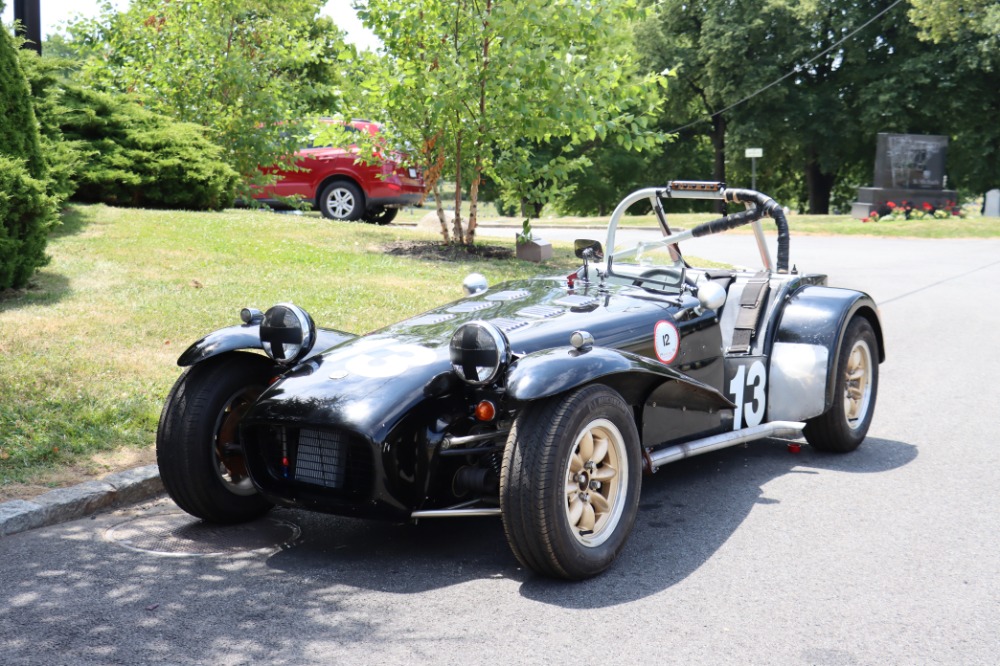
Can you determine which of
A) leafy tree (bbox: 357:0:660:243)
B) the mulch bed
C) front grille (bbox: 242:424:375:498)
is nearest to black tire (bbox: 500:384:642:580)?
front grille (bbox: 242:424:375:498)

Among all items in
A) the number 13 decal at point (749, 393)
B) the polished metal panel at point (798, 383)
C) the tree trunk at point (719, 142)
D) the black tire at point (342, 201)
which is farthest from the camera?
the tree trunk at point (719, 142)

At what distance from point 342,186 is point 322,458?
1454cm

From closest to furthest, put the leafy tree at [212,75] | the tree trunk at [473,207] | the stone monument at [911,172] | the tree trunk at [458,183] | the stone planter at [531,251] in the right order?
the tree trunk at [458,183]
the tree trunk at [473,207]
the stone planter at [531,251]
the leafy tree at [212,75]
the stone monument at [911,172]

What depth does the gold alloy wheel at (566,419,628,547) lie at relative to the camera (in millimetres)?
4039

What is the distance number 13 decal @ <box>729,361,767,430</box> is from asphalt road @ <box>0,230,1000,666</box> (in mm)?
282

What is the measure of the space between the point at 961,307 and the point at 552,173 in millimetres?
5283

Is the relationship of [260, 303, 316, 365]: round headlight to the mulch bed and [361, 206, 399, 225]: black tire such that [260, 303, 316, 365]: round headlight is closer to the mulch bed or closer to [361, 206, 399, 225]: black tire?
the mulch bed

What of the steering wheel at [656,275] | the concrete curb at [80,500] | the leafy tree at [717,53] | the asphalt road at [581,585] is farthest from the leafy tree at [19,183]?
the leafy tree at [717,53]

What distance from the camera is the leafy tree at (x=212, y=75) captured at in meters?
16.2

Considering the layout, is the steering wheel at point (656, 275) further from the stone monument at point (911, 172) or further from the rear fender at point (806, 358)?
the stone monument at point (911, 172)

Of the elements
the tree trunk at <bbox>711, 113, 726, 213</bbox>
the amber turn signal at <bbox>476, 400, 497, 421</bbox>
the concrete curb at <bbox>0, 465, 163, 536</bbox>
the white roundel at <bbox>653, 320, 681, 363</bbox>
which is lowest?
the concrete curb at <bbox>0, 465, 163, 536</bbox>

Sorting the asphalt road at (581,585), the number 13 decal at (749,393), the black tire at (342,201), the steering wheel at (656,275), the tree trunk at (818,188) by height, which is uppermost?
the tree trunk at (818,188)

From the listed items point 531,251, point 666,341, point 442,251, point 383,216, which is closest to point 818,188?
point 383,216

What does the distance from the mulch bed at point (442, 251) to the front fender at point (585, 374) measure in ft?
29.4
